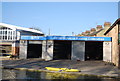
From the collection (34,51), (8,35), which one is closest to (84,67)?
(34,51)

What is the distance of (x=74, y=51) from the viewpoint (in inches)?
1197

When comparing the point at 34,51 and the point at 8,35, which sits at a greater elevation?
the point at 8,35

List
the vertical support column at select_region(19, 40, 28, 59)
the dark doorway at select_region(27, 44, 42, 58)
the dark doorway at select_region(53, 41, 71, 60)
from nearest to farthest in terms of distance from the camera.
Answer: the vertical support column at select_region(19, 40, 28, 59) → the dark doorway at select_region(53, 41, 71, 60) → the dark doorway at select_region(27, 44, 42, 58)

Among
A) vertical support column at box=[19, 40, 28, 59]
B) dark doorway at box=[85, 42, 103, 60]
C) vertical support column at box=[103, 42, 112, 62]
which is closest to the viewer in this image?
vertical support column at box=[103, 42, 112, 62]

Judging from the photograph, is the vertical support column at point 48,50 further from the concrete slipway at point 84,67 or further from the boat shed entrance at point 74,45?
the concrete slipway at point 84,67

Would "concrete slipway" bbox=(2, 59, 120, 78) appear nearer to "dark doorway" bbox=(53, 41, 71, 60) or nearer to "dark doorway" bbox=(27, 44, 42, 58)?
"dark doorway" bbox=(53, 41, 71, 60)

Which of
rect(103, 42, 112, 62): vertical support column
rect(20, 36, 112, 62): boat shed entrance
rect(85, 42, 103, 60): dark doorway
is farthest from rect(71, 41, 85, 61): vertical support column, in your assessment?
rect(85, 42, 103, 60): dark doorway

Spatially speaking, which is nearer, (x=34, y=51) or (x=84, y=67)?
(x=84, y=67)

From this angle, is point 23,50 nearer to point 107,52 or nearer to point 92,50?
point 92,50

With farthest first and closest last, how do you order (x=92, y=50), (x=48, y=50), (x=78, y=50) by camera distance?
(x=92, y=50) < (x=48, y=50) < (x=78, y=50)

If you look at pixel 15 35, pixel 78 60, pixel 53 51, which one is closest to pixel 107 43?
pixel 78 60

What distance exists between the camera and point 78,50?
3039 centimetres

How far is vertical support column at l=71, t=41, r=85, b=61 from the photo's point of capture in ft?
99.3

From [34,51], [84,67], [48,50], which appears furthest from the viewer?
[34,51]
